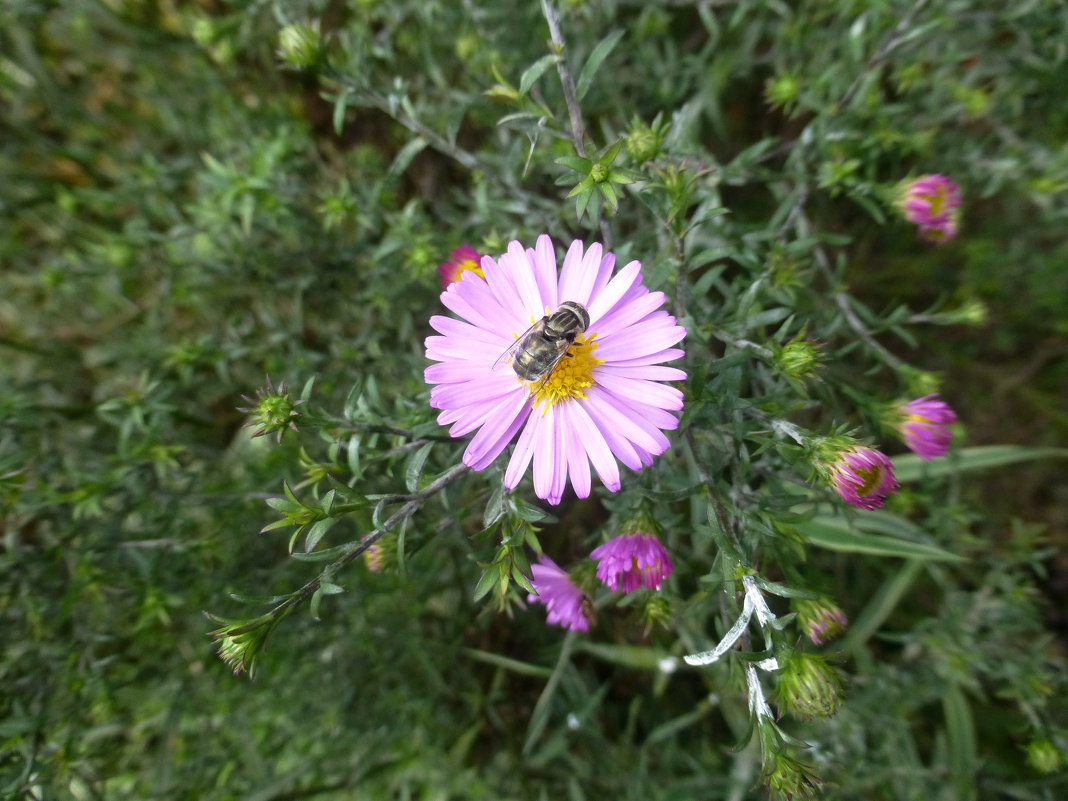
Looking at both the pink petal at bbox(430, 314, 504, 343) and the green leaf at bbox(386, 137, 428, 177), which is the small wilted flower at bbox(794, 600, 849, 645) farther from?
the green leaf at bbox(386, 137, 428, 177)

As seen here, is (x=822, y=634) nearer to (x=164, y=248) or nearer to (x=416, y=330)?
(x=416, y=330)

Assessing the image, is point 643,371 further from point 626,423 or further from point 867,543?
point 867,543

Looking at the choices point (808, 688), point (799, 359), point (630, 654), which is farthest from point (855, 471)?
point (630, 654)

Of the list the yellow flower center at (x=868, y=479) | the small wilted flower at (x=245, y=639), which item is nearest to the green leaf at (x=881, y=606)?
the yellow flower center at (x=868, y=479)

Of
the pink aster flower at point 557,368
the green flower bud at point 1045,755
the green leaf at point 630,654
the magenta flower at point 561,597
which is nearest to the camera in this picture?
the pink aster flower at point 557,368

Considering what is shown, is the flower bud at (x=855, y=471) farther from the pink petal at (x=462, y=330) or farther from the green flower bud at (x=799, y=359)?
the pink petal at (x=462, y=330)

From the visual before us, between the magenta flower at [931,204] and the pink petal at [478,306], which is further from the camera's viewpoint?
the magenta flower at [931,204]
